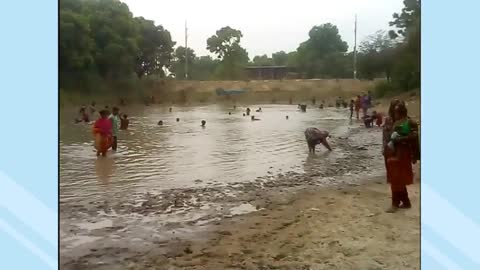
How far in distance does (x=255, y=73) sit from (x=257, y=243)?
90 cm

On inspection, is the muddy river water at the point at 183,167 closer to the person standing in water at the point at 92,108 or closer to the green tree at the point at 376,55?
the person standing in water at the point at 92,108

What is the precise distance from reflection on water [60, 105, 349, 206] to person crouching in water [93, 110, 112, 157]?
1.3 inches

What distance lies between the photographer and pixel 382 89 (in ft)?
9.01

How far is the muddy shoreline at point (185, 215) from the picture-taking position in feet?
7.85

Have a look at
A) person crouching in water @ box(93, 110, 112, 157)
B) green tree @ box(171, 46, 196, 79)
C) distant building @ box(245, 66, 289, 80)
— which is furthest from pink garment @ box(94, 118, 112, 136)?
distant building @ box(245, 66, 289, 80)

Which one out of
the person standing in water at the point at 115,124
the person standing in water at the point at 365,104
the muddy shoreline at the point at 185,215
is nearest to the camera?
the muddy shoreline at the point at 185,215

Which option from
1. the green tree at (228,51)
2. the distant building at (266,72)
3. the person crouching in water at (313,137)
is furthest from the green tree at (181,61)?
the person crouching in water at (313,137)

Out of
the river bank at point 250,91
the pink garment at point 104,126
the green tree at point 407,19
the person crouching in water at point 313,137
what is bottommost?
the person crouching in water at point 313,137

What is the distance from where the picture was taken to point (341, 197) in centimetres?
267

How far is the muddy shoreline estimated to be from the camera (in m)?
2.39

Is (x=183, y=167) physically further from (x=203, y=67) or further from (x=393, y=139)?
(x=393, y=139)

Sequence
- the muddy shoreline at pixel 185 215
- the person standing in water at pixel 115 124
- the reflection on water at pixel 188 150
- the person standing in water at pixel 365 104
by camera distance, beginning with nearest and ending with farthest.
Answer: the muddy shoreline at pixel 185 215 → the reflection on water at pixel 188 150 → the person standing in water at pixel 115 124 → the person standing in water at pixel 365 104

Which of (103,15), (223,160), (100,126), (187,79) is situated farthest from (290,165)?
(103,15)

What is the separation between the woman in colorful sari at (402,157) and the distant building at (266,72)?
0.59 m
